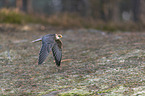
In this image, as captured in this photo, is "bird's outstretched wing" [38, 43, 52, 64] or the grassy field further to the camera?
"bird's outstretched wing" [38, 43, 52, 64]

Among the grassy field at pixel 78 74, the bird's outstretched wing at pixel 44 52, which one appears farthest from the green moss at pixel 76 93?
the bird's outstretched wing at pixel 44 52

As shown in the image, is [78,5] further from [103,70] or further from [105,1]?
[103,70]

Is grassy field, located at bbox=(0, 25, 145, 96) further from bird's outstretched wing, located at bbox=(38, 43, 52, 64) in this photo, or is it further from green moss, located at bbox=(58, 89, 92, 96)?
bird's outstretched wing, located at bbox=(38, 43, 52, 64)

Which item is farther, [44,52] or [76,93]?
[44,52]

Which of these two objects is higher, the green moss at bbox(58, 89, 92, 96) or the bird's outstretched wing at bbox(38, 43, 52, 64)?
the bird's outstretched wing at bbox(38, 43, 52, 64)

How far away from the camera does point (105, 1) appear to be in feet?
40.2

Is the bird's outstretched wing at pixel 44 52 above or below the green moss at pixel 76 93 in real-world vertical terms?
above

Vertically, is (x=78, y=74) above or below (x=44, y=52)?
below

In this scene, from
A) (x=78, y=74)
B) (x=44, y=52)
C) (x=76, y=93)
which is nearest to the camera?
(x=76, y=93)

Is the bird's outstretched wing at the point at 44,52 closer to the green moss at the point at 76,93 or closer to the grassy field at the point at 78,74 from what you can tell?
the grassy field at the point at 78,74

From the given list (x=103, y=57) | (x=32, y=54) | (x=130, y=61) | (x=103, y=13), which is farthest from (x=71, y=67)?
(x=103, y=13)

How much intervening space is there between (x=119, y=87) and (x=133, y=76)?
32cm

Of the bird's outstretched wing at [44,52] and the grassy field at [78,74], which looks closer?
the grassy field at [78,74]

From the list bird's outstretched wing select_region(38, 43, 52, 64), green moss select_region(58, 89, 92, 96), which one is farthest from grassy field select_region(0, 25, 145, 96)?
bird's outstretched wing select_region(38, 43, 52, 64)
